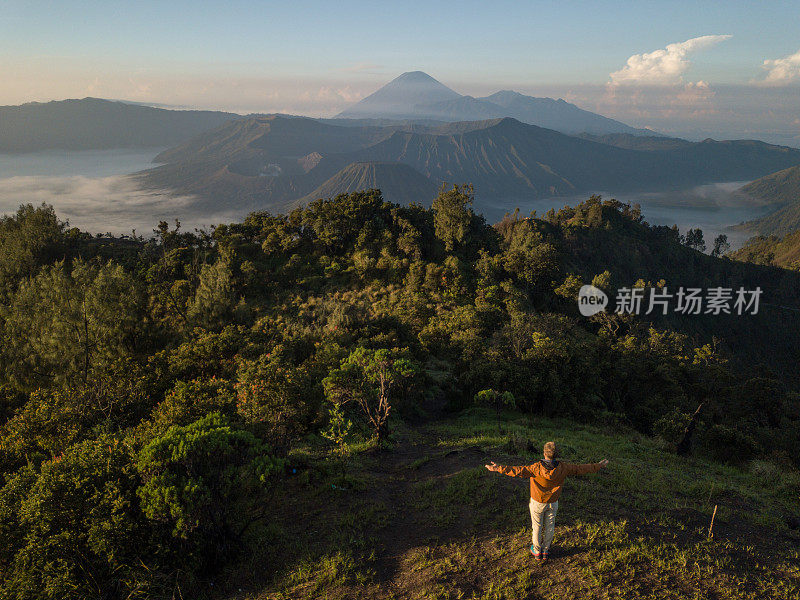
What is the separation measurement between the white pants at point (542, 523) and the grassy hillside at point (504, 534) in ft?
1.21

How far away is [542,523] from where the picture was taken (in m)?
6.72

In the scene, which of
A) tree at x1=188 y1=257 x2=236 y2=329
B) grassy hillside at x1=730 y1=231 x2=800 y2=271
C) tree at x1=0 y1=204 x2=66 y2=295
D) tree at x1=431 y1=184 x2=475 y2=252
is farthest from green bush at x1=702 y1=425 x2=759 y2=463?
grassy hillside at x1=730 y1=231 x2=800 y2=271

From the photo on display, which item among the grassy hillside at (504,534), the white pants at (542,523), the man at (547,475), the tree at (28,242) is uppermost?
the tree at (28,242)

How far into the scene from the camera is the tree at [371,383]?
13.4 metres

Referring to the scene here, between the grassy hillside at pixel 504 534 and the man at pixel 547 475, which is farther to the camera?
the grassy hillside at pixel 504 534

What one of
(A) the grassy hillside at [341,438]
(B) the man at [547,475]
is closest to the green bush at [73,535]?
(A) the grassy hillside at [341,438]

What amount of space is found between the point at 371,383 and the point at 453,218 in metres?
28.0

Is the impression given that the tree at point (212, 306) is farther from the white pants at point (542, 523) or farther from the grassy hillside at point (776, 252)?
the grassy hillside at point (776, 252)

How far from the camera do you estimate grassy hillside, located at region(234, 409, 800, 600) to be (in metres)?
6.52

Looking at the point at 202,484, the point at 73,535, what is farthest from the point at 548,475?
the point at 73,535

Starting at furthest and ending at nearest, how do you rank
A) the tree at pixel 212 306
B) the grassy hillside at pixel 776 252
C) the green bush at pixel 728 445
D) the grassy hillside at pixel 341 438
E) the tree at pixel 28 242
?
the grassy hillside at pixel 776 252, the tree at pixel 28 242, the tree at pixel 212 306, the green bush at pixel 728 445, the grassy hillside at pixel 341 438

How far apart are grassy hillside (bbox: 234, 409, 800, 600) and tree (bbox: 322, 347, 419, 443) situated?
1513 millimetres

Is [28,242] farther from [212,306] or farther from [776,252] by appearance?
[776,252]

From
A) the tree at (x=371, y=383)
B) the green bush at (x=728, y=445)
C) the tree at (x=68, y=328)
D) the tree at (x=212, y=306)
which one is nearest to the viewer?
the tree at (x=371, y=383)
